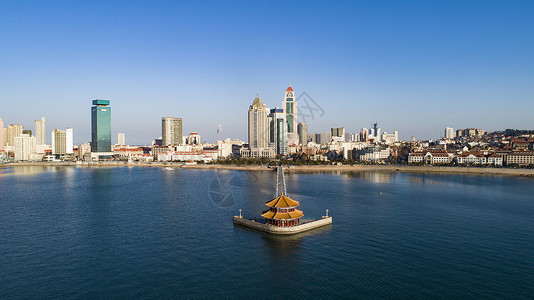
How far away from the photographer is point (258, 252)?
18.3 meters

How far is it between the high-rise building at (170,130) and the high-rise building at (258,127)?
152 feet

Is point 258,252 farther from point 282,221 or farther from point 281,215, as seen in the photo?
point 281,215

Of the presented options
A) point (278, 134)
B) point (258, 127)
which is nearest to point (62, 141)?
point (258, 127)

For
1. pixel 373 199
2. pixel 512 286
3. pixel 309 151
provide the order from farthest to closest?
pixel 309 151, pixel 373 199, pixel 512 286

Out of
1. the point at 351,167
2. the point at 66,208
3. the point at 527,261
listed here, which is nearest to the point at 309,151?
the point at 351,167

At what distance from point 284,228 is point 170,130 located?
142817mm

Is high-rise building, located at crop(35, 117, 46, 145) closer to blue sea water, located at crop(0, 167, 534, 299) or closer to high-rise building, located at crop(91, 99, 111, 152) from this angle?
high-rise building, located at crop(91, 99, 111, 152)

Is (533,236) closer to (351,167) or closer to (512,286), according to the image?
(512,286)

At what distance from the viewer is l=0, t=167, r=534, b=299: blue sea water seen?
14070mm

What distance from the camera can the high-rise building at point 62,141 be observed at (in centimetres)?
13200

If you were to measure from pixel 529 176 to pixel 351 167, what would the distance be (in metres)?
34.2

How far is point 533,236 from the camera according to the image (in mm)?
20953

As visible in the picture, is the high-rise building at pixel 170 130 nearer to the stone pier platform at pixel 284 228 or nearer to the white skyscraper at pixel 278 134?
the white skyscraper at pixel 278 134

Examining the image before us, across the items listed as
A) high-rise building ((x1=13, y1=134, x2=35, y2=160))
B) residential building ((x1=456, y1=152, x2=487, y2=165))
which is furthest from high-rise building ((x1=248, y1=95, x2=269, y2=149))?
high-rise building ((x1=13, y1=134, x2=35, y2=160))
